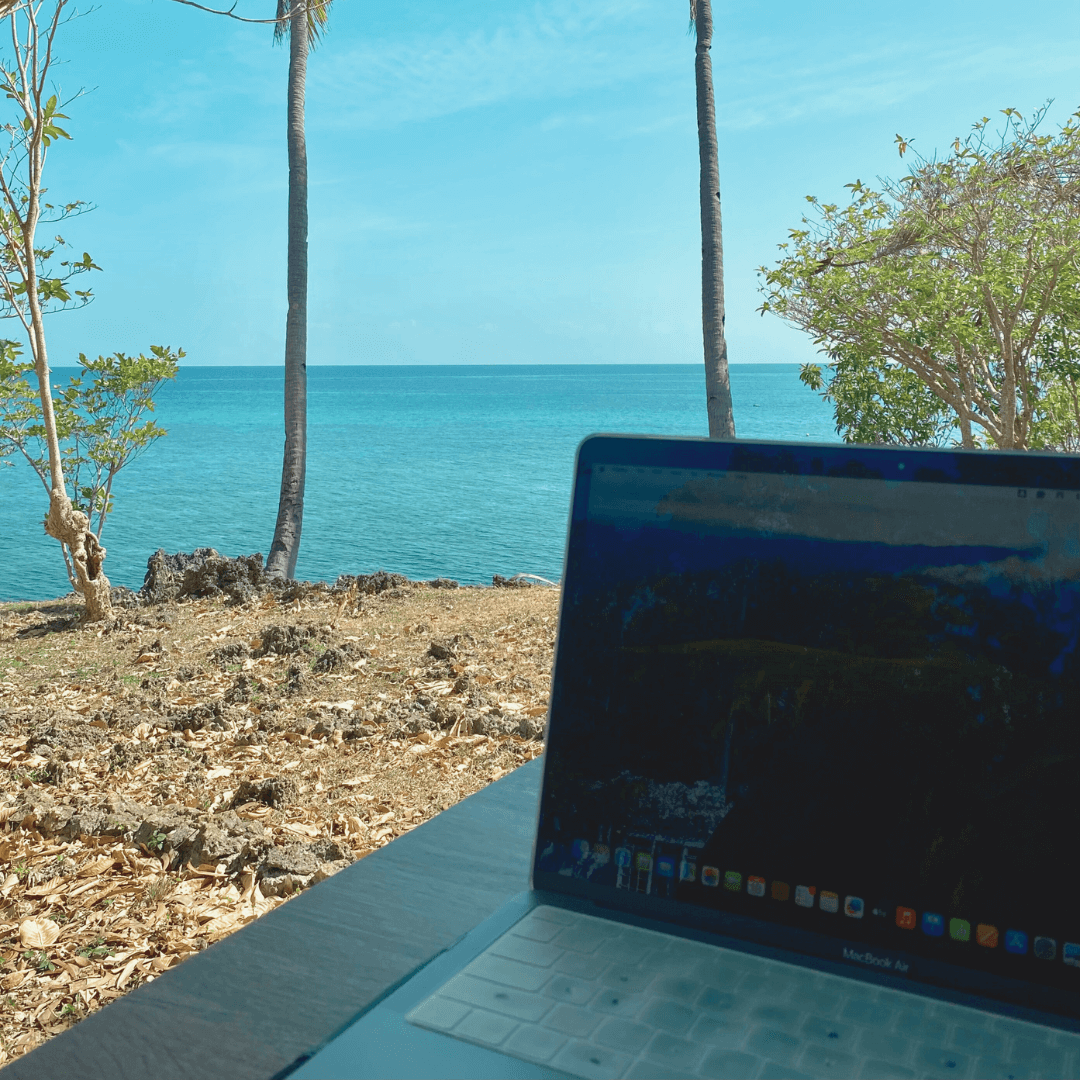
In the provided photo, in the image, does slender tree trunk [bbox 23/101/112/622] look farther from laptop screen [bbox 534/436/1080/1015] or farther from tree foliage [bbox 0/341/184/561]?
laptop screen [bbox 534/436/1080/1015]

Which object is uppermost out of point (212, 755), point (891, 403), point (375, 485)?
point (891, 403)

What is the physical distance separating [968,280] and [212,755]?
359 inches

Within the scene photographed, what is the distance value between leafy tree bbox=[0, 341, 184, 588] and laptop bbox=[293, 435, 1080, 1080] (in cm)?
1033

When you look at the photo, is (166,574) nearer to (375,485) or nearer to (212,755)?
(212,755)

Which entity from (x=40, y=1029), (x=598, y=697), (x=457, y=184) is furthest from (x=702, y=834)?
(x=457, y=184)

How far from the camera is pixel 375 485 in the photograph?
39531 millimetres

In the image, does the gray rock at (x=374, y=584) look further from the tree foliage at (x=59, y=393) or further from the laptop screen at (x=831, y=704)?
the laptop screen at (x=831, y=704)

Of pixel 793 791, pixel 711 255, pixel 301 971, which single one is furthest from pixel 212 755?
pixel 711 255

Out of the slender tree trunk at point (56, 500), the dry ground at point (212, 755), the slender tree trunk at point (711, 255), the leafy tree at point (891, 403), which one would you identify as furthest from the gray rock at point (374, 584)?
the leafy tree at point (891, 403)

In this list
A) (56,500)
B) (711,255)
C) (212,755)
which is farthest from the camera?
(711,255)

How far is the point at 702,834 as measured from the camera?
1010 mm

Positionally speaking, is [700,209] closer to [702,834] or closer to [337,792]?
[337,792]

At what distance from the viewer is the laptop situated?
2.75 feet

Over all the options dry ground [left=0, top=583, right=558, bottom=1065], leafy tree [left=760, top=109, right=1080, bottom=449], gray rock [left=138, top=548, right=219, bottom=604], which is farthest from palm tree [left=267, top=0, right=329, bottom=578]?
leafy tree [left=760, top=109, right=1080, bottom=449]
